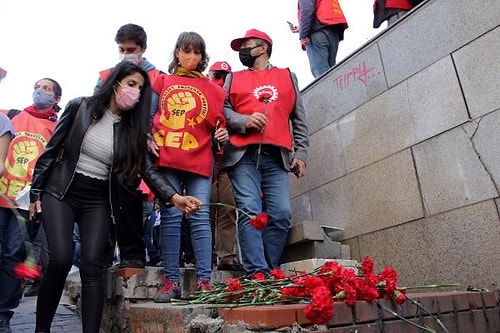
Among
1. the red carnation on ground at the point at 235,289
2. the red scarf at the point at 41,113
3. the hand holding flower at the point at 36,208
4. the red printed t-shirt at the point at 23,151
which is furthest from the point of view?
the red scarf at the point at 41,113

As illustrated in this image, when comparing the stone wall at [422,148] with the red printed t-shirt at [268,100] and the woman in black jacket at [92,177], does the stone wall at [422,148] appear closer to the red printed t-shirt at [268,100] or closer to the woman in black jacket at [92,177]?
the red printed t-shirt at [268,100]

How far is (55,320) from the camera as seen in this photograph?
12.9 feet

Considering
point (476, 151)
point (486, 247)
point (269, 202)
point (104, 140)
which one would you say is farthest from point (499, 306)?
point (104, 140)

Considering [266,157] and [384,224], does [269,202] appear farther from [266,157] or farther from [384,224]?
[384,224]

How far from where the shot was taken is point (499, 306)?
2.55 metres

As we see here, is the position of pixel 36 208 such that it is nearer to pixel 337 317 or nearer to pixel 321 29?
pixel 337 317

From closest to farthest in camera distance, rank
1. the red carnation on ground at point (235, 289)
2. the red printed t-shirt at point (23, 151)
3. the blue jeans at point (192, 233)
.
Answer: the red carnation on ground at point (235, 289) → the blue jeans at point (192, 233) → the red printed t-shirt at point (23, 151)

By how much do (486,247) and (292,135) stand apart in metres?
1.57

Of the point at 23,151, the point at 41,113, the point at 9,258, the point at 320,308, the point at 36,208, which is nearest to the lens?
the point at 320,308

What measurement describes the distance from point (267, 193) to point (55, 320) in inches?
84.9

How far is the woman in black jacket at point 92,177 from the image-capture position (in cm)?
256

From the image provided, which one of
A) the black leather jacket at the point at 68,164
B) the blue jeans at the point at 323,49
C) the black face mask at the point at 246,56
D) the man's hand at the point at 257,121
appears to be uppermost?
the blue jeans at the point at 323,49

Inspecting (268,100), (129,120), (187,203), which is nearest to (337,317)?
(187,203)

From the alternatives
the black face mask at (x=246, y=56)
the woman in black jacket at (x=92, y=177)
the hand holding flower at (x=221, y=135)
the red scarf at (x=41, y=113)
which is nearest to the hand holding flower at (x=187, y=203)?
the woman in black jacket at (x=92, y=177)
